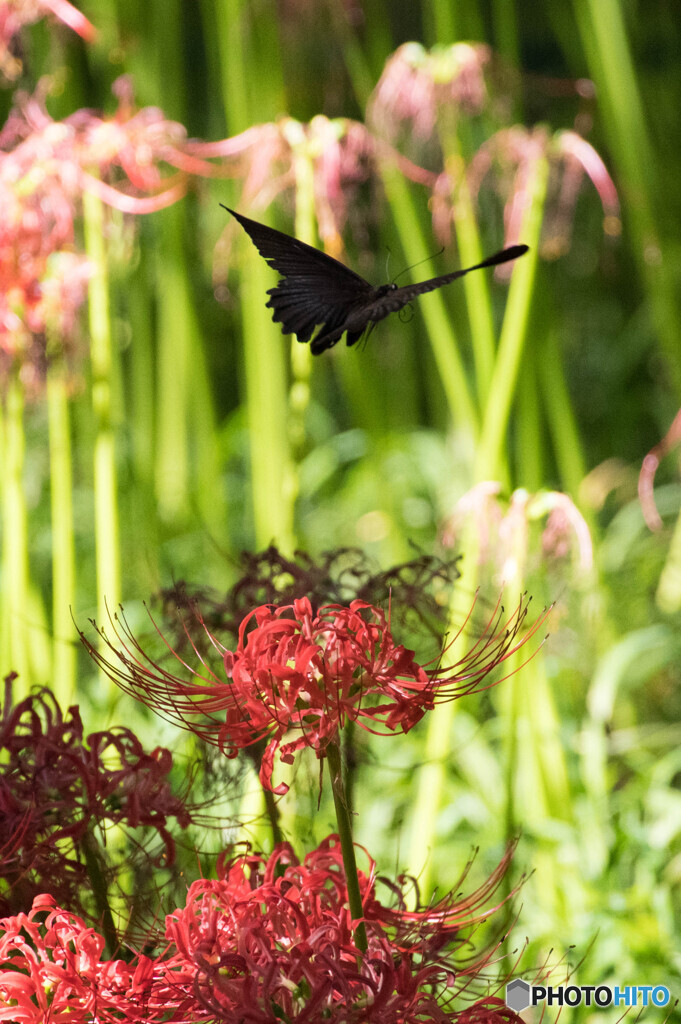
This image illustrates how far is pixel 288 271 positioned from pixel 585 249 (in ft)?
6.07

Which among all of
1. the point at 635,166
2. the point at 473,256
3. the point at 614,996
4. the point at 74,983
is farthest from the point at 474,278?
the point at 74,983

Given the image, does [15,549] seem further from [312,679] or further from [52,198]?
[312,679]

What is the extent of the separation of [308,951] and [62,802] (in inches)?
6.0

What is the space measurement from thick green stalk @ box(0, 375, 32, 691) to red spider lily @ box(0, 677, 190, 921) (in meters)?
0.37

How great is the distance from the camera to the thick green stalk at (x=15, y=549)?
819 mm

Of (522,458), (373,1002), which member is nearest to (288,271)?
(373,1002)

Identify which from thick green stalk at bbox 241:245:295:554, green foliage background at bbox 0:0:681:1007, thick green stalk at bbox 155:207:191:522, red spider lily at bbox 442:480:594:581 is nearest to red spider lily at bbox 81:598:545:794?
green foliage background at bbox 0:0:681:1007

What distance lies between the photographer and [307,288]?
434 mm

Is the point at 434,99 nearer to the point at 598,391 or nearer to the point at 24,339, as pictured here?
the point at 24,339

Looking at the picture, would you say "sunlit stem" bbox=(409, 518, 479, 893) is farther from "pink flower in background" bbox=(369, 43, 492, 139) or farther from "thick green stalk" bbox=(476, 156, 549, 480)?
"pink flower in background" bbox=(369, 43, 492, 139)

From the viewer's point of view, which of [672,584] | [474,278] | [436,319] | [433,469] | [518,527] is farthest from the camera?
[433,469]

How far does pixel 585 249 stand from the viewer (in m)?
2.13

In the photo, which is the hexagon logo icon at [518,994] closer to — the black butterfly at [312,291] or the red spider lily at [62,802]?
the red spider lily at [62,802]

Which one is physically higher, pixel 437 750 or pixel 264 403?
pixel 264 403
